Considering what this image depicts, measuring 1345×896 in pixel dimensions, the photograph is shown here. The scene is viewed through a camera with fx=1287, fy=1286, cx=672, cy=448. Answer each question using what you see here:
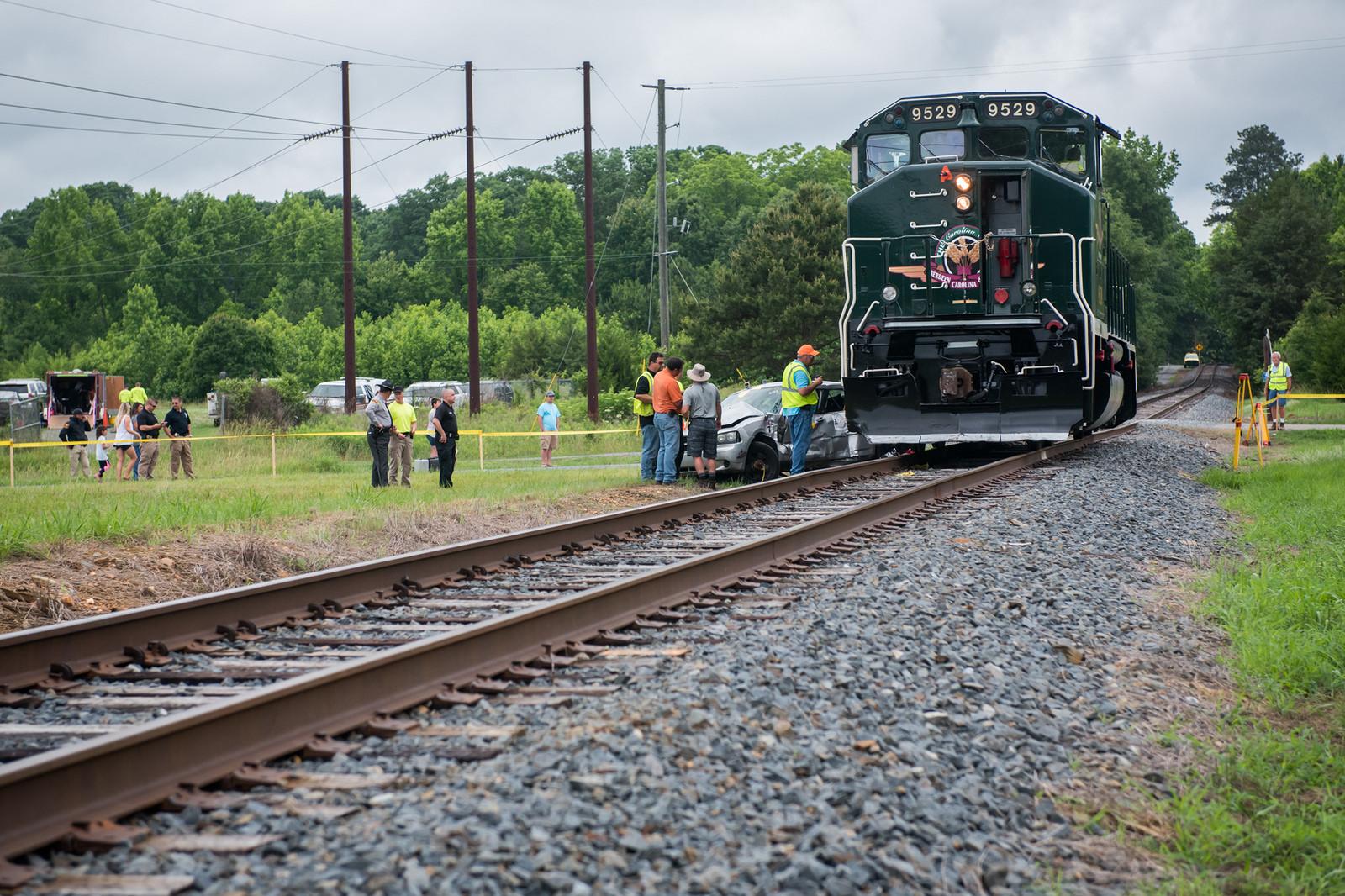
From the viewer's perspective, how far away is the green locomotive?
16062mm

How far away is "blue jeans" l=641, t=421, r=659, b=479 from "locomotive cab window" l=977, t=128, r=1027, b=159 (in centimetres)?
564

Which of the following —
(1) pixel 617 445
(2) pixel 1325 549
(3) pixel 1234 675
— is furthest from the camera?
(1) pixel 617 445

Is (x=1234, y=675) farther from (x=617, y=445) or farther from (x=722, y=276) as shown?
(x=722, y=276)

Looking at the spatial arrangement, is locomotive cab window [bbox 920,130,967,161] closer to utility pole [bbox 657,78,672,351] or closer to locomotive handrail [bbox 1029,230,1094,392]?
locomotive handrail [bbox 1029,230,1094,392]

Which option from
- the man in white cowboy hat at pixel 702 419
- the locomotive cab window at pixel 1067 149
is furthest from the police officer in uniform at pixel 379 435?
the locomotive cab window at pixel 1067 149

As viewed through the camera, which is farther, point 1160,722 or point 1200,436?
point 1200,436

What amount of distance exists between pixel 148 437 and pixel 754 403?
42.9 ft

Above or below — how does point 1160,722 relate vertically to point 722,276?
below

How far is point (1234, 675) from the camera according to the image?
6.25 m

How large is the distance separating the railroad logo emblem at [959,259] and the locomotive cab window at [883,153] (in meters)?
1.48

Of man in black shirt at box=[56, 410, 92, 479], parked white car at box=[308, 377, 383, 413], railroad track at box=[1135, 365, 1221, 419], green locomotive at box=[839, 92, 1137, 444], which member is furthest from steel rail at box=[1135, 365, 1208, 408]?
parked white car at box=[308, 377, 383, 413]

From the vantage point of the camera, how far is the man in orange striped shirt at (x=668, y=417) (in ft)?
53.2

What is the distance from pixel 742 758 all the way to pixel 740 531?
259 inches

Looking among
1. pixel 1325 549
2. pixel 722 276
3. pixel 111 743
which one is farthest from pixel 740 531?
pixel 722 276
